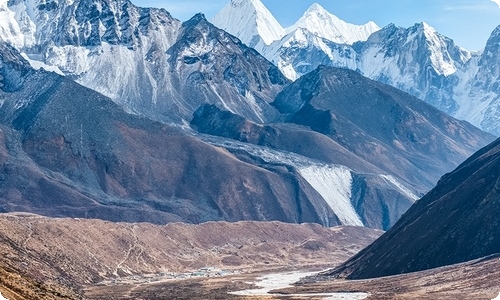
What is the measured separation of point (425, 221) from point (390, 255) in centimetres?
990

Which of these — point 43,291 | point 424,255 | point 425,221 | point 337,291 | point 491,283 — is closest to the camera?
point 43,291

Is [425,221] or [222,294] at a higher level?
[425,221]

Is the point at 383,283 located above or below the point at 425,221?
below

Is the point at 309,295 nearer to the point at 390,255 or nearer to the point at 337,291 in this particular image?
the point at 337,291

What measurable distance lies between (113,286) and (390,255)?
177ft

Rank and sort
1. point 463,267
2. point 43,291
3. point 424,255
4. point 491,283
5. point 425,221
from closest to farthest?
1. point 43,291
2. point 491,283
3. point 463,267
4. point 424,255
5. point 425,221

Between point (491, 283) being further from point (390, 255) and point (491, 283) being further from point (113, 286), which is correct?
point (113, 286)

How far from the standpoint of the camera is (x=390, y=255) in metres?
197

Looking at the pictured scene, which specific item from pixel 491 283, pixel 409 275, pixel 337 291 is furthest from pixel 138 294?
pixel 491 283

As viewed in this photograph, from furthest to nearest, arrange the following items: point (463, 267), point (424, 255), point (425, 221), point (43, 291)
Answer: point (425, 221) < point (424, 255) < point (463, 267) < point (43, 291)

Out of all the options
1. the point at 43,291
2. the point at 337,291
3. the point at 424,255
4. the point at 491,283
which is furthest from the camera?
the point at 424,255

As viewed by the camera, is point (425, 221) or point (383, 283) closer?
point (383, 283)

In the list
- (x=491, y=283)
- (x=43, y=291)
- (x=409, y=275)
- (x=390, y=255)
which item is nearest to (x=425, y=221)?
(x=390, y=255)

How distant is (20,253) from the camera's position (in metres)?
180
